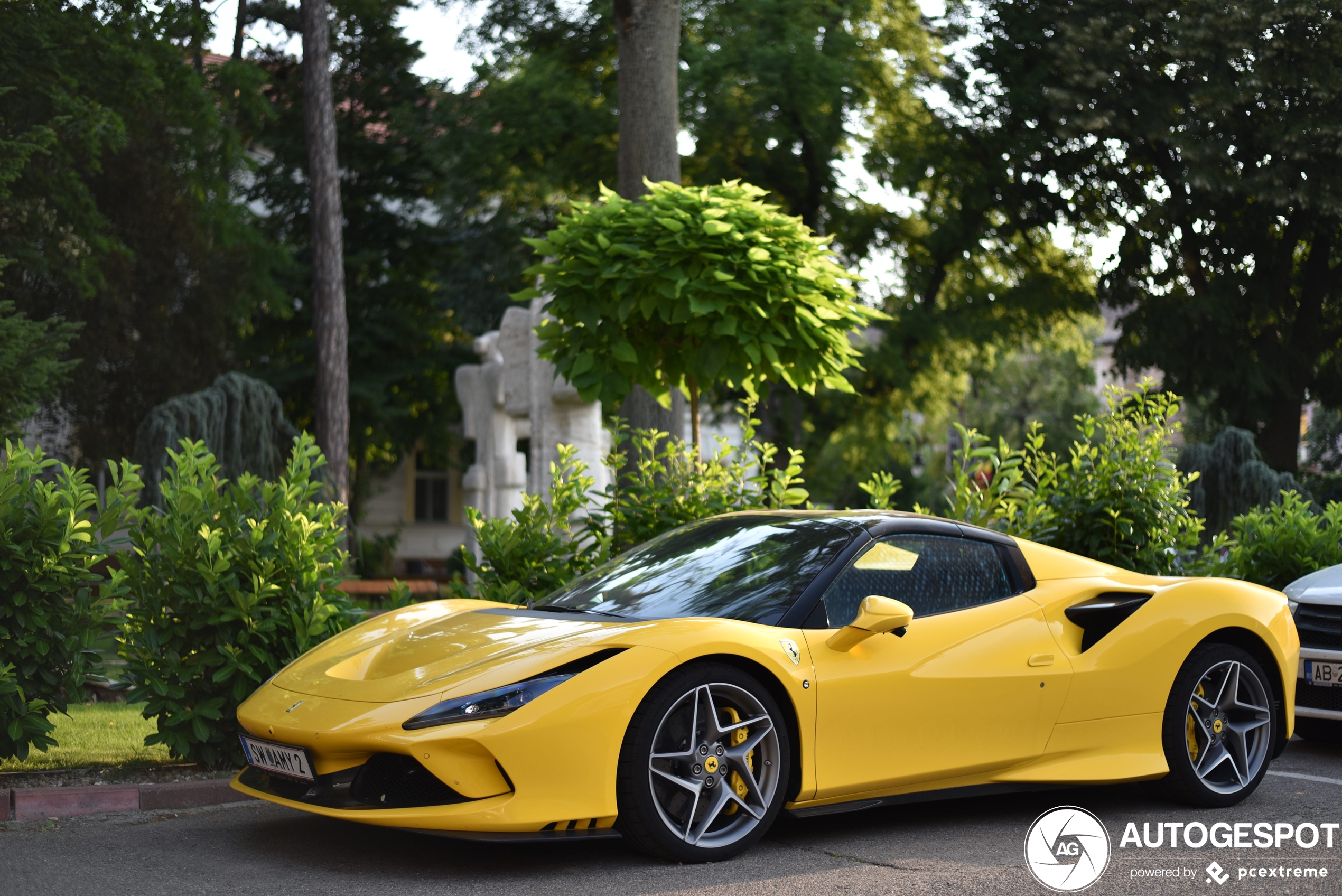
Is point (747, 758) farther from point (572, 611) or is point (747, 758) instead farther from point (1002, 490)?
point (1002, 490)

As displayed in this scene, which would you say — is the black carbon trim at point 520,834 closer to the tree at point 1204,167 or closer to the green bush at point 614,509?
the green bush at point 614,509

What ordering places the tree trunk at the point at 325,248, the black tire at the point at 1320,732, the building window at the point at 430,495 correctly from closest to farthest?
the black tire at the point at 1320,732, the tree trunk at the point at 325,248, the building window at the point at 430,495

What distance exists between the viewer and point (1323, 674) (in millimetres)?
7262

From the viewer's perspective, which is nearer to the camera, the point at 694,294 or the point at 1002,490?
the point at 694,294

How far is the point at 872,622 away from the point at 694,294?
3.84 m

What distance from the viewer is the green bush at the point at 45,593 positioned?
5.89m

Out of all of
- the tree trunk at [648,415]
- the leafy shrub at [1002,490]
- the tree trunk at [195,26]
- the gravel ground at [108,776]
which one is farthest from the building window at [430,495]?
the gravel ground at [108,776]

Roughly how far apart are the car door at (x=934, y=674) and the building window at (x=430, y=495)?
3276 cm

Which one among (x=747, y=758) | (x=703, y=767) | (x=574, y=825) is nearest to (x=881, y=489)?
(x=747, y=758)

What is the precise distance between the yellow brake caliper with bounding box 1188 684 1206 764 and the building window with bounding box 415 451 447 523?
107 feet

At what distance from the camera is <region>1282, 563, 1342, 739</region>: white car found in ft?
23.7

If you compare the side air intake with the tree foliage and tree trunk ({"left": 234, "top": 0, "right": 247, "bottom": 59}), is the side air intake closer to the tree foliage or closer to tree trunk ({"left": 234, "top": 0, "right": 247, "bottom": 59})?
the tree foliage

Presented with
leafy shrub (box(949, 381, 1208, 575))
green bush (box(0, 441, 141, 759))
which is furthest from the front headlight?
leafy shrub (box(949, 381, 1208, 575))

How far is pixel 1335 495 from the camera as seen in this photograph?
84.7 feet
